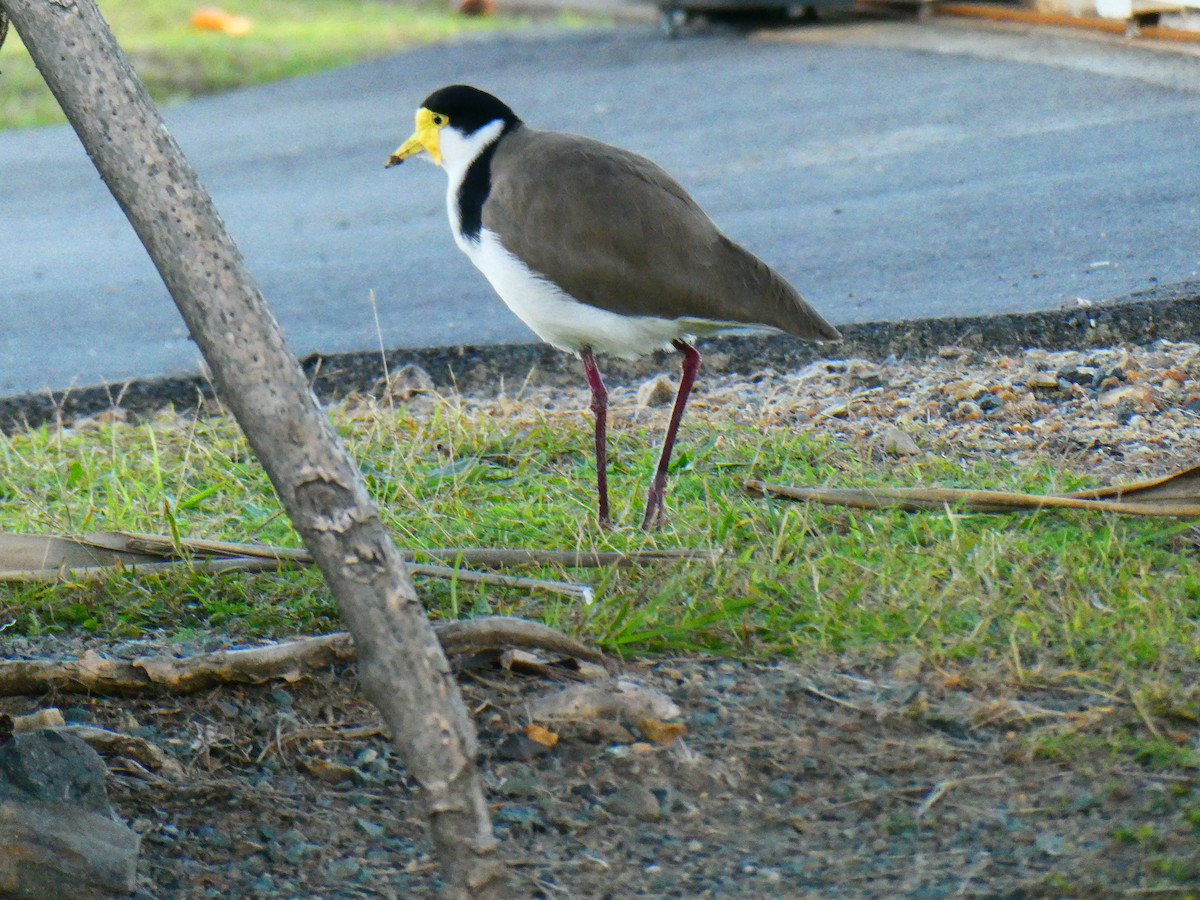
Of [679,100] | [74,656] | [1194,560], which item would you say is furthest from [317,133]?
[1194,560]

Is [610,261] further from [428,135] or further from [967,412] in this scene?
[967,412]

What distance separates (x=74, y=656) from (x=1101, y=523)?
230cm

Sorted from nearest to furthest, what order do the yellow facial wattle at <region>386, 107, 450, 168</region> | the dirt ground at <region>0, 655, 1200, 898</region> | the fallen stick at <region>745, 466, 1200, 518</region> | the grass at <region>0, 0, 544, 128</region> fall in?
1. the dirt ground at <region>0, 655, 1200, 898</region>
2. the fallen stick at <region>745, 466, 1200, 518</region>
3. the yellow facial wattle at <region>386, 107, 450, 168</region>
4. the grass at <region>0, 0, 544, 128</region>

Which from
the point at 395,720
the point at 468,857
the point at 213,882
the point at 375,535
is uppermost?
the point at 375,535

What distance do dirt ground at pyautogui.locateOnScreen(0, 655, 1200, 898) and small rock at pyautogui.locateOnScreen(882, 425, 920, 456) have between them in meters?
1.25

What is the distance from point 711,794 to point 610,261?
1.37 meters

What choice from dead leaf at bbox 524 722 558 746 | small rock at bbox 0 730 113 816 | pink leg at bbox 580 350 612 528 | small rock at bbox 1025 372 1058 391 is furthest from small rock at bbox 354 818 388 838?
small rock at bbox 1025 372 1058 391

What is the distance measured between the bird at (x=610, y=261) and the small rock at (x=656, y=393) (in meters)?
1.06

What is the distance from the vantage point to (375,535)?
2.25m

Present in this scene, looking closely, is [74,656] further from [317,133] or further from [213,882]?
[317,133]

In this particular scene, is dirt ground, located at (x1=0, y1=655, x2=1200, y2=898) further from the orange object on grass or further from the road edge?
the orange object on grass

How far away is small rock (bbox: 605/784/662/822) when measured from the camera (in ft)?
8.73

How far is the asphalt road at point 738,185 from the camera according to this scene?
579 centimetres

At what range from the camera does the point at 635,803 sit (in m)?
2.67
